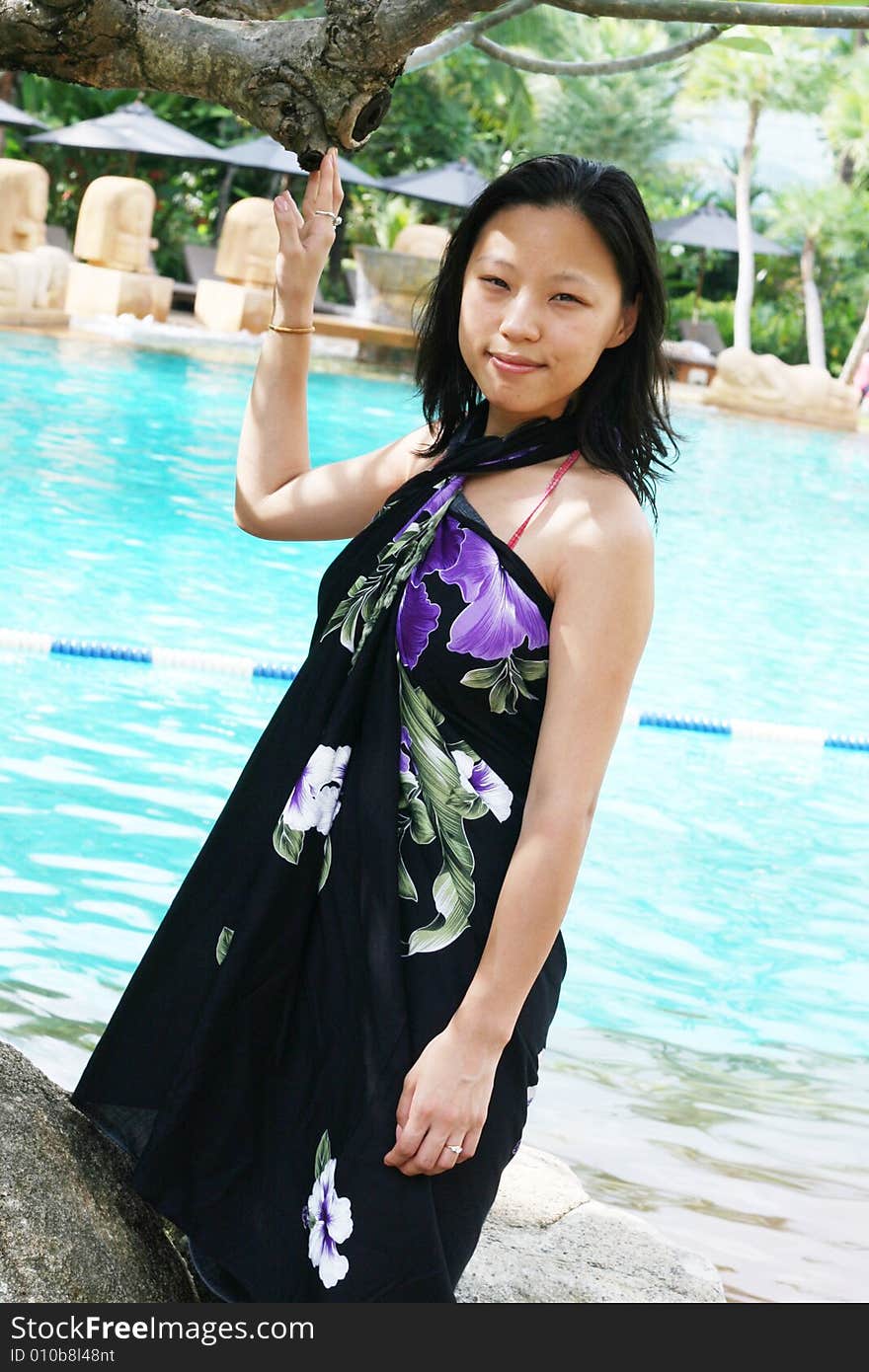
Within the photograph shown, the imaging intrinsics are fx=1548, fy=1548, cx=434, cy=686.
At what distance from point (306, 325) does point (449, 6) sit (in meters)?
0.45

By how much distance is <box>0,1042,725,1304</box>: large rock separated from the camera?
177 centimetres

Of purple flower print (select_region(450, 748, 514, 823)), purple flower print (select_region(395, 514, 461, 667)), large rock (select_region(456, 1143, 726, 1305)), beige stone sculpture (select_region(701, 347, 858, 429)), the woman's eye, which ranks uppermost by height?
the woman's eye

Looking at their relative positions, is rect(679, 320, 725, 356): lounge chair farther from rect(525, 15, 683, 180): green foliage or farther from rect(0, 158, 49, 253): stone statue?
rect(0, 158, 49, 253): stone statue

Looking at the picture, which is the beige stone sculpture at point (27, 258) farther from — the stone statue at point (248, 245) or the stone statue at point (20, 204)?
the stone statue at point (248, 245)

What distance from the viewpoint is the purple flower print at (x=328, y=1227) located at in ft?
5.28

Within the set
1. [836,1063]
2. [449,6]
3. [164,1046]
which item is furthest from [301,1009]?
[836,1063]

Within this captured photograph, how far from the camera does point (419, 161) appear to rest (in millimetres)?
28156

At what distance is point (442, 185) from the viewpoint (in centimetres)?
2377

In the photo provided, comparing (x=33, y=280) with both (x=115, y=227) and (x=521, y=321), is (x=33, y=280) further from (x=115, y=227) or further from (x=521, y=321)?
(x=521, y=321)

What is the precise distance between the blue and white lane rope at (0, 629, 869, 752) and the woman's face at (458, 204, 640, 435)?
213 inches

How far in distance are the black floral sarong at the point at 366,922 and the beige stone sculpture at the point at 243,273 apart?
18150 mm

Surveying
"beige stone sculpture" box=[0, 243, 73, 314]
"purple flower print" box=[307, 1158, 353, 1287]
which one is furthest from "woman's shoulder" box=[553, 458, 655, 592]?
"beige stone sculpture" box=[0, 243, 73, 314]

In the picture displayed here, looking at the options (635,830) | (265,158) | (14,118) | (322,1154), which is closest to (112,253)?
(14,118)

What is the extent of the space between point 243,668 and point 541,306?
5.50 m
